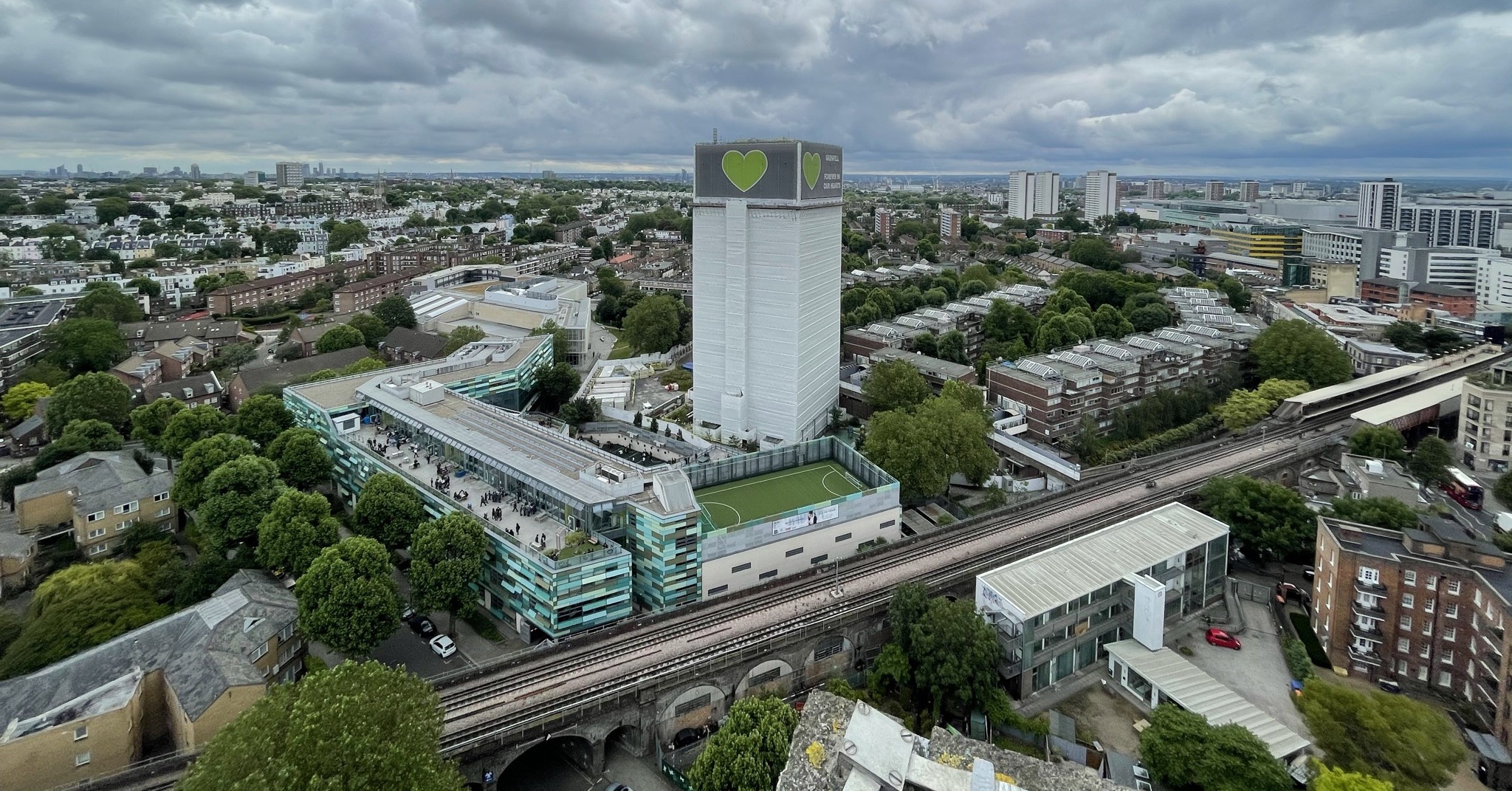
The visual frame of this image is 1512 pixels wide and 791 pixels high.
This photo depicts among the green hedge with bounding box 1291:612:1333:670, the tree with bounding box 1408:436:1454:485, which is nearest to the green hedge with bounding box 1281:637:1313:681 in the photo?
the green hedge with bounding box 1291:612:1333:670

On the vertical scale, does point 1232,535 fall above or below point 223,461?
below

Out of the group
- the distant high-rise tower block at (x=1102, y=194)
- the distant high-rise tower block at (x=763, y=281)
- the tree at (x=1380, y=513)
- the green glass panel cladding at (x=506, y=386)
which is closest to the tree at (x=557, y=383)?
the green glass panel cladding at (x=506, y=386)

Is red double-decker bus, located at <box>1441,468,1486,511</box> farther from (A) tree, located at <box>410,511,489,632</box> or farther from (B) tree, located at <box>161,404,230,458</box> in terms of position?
(B) tree, located at <box>161,404,230,458</box>

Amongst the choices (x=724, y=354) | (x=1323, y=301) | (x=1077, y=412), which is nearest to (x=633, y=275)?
(x=724, y=354)

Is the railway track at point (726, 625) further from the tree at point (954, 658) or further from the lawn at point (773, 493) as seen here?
the lawn at point (773, 493)

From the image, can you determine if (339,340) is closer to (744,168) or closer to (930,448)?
(744,168)

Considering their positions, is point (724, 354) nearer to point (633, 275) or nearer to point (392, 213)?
point (633, 275)
